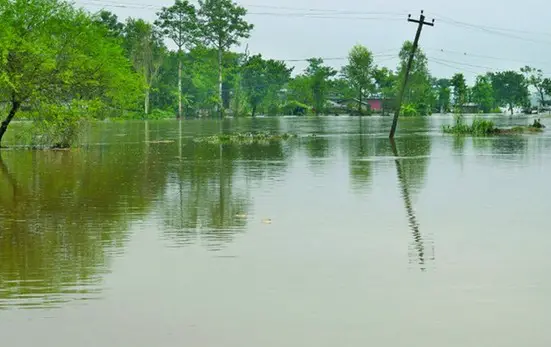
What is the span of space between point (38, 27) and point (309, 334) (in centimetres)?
3134

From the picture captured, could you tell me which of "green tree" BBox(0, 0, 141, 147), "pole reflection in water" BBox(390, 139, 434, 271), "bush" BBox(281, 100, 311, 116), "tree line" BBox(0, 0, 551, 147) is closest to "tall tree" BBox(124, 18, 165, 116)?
"tree line" BBox(0, 0, 551, 147)

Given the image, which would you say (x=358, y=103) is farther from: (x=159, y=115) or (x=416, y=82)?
(x=159, y=115)

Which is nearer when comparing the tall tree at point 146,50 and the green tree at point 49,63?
the green tree at point 49,63

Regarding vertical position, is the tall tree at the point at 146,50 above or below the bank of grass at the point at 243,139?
above


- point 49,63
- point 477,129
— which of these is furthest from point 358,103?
point 49,63

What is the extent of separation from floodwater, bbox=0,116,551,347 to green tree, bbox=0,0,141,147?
36.0 ft

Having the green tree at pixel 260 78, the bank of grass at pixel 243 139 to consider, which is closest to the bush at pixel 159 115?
the green tree at pixel 260 78

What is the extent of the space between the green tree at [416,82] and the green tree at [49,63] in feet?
391

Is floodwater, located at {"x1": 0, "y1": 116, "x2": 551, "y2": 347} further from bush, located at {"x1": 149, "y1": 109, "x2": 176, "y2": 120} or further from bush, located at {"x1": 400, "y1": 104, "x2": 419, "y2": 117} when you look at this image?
bush, located at {"x1": 400, "y1": 104, "x2": 419, "y2": 117}

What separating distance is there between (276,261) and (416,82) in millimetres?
147854

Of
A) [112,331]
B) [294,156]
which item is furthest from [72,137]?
[112,331]

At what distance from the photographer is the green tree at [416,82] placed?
512 feet

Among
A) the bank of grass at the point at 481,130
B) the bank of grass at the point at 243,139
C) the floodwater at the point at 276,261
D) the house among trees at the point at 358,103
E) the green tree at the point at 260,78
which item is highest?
the green tree at the point at 260,78

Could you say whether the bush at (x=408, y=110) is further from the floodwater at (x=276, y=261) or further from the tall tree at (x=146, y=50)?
the floodwater at (x=276, y=261)
